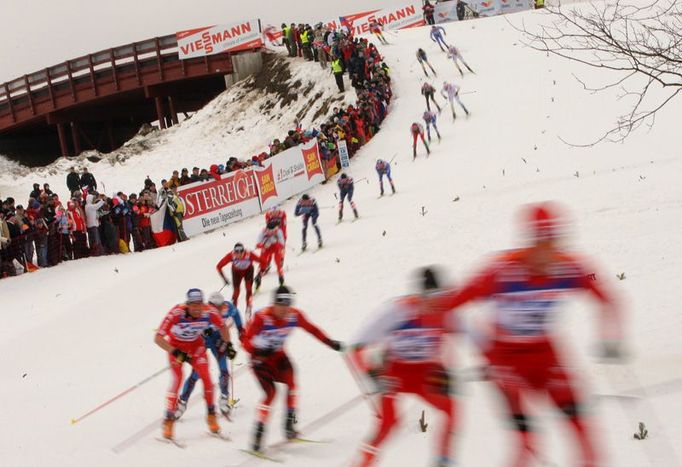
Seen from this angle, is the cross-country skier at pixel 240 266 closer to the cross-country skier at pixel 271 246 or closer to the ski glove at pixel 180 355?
the cross-country skier at pixel 271 246

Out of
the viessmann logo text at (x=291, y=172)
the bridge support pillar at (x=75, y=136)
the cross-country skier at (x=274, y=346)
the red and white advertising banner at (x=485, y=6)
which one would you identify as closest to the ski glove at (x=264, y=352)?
the cross-country skier at (x=274, y=346)

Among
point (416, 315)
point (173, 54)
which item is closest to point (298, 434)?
point (416, 315)

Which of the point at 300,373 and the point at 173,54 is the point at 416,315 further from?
the point at 173,54

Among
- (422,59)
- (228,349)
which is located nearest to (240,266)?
(228,349)

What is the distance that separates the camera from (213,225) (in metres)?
20.1

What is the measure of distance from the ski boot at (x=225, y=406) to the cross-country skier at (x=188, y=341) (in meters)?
0.47

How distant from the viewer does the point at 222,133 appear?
3478 cm

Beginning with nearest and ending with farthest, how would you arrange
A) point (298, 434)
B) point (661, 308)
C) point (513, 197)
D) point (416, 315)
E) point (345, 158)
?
1. point (416, 315)
2. point (298, 434)
3. point (661, 308)
4. point (513, 197)
5. point (345, 158)

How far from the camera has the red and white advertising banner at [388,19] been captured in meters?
45.5

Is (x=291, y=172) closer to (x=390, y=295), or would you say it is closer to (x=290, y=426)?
(x=390, y=295)

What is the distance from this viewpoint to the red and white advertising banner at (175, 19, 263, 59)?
38.1 meters

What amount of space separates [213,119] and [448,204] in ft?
71.8

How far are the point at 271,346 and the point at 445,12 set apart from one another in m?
41.9

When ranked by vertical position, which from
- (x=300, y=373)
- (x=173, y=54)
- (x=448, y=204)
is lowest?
(x=300, y=373)
